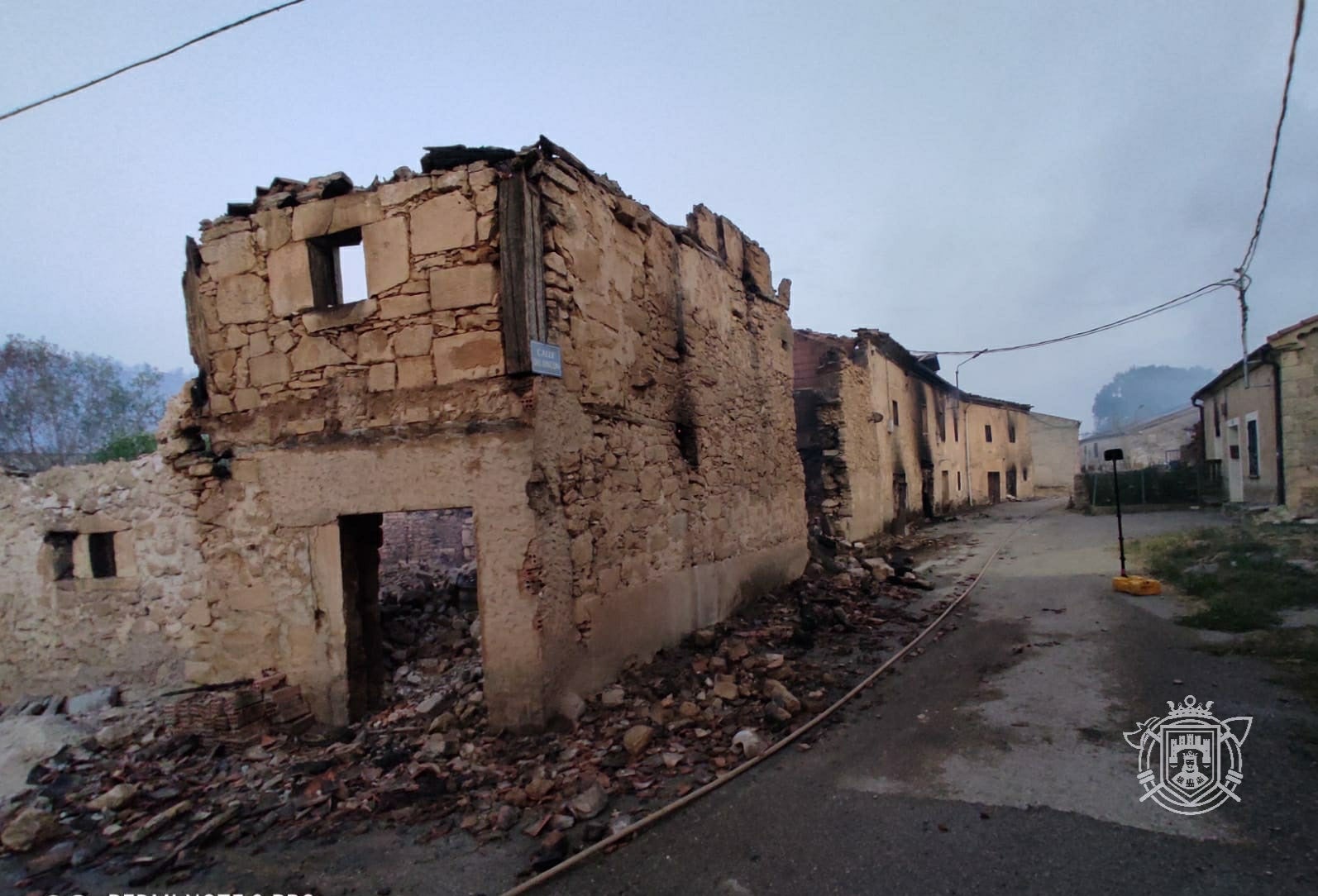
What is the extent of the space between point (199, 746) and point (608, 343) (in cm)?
494

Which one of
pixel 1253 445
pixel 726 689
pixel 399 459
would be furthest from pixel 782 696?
pixel 1253 445

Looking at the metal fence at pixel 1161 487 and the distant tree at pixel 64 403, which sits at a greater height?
the distant tree at pixel 64 403

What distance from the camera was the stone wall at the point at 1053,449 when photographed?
152ft

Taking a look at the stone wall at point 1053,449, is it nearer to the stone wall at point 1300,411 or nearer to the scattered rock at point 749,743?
the stone wall at point 1300,411

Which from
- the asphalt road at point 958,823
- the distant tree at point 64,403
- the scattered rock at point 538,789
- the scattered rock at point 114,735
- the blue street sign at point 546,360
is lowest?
the asphalt road at point 958,823

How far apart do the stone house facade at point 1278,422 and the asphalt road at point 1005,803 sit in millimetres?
12458

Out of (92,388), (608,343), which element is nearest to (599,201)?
(608,343)

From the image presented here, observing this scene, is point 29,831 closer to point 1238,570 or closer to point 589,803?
point 589,803

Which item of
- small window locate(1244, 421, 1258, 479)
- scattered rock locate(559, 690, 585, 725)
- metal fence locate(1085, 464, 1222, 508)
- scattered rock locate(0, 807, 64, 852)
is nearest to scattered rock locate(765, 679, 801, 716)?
scattered rock locate(559, 690, 585, 725)

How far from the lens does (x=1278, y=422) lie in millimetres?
16469

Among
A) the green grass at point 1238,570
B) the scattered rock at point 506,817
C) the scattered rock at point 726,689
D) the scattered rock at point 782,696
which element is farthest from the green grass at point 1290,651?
the scattered rock at point 506,817

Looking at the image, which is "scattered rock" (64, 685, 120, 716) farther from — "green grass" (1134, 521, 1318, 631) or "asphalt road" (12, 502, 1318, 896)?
"green grass" (1134, 521, 1318, 631)

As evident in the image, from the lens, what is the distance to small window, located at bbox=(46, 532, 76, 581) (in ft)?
23.7

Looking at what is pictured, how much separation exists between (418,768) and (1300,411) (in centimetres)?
1981
